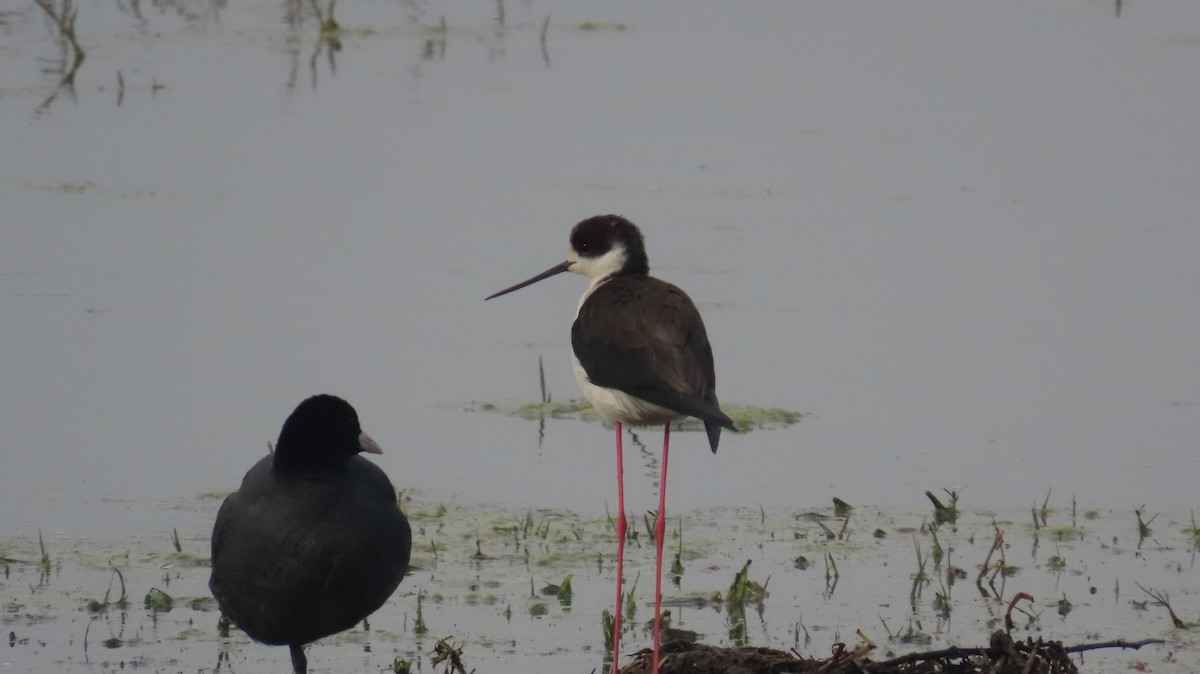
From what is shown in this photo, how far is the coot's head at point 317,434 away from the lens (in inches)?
223

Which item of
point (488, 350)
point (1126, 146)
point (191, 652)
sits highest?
point (1126, 146)

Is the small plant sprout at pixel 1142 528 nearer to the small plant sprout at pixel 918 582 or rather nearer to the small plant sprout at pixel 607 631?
the small plant sprout at pixel 918 582

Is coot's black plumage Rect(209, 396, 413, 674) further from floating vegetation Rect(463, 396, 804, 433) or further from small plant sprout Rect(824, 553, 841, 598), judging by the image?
floating vegetation Rect(463, 396, 804, 433)

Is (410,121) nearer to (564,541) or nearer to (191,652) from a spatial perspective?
(564,541)

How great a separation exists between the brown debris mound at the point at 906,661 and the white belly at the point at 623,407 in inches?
34.2

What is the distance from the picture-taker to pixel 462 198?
11.6m

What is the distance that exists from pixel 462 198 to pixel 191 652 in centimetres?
586

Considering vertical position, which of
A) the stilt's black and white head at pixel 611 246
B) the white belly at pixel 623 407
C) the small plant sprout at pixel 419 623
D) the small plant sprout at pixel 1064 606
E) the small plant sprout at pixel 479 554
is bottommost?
the small plant sprout at pixel 419 623

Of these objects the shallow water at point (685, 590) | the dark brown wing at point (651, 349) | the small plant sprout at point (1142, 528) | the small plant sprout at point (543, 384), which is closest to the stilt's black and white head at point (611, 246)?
the dark brown wing at point (651, 349)

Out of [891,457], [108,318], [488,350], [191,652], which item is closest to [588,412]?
[488,350]

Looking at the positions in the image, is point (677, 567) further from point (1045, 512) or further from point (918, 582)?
point (1045, 512)

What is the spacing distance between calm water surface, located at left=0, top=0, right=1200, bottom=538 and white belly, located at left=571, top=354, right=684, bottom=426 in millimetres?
1045

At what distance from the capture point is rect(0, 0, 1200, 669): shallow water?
8.02 meters

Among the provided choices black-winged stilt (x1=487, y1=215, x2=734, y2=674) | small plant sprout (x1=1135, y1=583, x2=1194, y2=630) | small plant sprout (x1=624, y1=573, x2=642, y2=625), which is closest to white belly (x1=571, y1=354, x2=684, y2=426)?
black-winged stilt (x1=487, y1=215, x2=734, y2=674)
